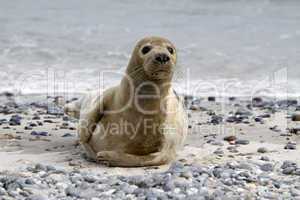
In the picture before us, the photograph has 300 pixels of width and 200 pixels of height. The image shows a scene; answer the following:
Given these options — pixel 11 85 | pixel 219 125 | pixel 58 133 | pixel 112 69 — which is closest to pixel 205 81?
pixel 112 69

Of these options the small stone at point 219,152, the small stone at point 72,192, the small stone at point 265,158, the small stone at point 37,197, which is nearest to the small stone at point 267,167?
the small stone at point 265,158

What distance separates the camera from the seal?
5.27m

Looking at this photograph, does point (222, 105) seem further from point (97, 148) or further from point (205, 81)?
point (97, 148)

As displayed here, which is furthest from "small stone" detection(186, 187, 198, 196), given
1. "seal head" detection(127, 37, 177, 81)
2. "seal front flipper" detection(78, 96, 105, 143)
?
"seal front flipper" detection(78, 96, 105, 143)

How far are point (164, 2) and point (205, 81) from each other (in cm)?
1057

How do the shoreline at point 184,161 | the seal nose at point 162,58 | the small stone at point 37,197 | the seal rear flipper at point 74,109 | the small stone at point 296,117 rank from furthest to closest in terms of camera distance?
the small stone at point 296,117
the seal rear flipper at point 74,109
the seal nose at point 162,58
the shoreline at point 184,161
the small stone at point 37,197

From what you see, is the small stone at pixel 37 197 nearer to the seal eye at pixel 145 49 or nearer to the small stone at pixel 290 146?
the seal eye at pixel 145 49

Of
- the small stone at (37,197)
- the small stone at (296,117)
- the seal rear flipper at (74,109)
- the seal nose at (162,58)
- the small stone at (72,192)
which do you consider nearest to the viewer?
the small stone at (37,197)

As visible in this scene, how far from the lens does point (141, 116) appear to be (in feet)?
17.6

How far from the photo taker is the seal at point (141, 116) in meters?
5.27

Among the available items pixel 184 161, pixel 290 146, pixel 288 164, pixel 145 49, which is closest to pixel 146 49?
pixel 145 49

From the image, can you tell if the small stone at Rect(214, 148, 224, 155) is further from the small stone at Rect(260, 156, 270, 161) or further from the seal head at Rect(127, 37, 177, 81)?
the seal head at Rect(127, 37, 177, 81)

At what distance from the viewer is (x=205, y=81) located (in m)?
10.8

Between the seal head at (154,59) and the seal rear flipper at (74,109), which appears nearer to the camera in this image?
the seal head at (154,59)
